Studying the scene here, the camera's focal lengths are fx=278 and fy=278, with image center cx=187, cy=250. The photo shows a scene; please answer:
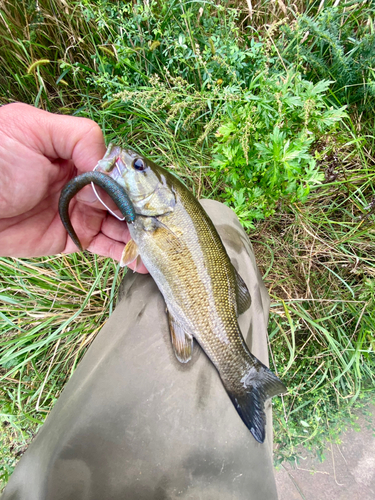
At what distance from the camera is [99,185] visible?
171 centimetres

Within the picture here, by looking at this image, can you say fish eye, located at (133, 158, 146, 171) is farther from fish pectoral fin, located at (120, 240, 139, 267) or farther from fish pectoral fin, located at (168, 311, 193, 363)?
fish pectoral fin, located at (168, 311, 193, 363)

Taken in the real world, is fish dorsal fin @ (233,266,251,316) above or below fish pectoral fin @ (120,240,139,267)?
above

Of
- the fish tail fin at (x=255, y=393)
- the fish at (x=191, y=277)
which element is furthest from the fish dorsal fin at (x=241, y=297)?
the fish tail fin at (x=255, y=393)

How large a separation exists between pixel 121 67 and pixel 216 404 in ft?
10.5

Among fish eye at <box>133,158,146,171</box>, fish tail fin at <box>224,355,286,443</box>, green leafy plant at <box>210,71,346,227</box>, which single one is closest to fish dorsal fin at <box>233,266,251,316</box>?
fish tail fin at <box>224,355,286,443</box>

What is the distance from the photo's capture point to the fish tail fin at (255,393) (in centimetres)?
182

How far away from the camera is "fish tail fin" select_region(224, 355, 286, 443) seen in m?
1.82

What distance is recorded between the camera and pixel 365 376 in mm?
2598

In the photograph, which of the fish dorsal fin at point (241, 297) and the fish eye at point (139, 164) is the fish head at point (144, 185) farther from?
the fish dorsal fin at point (241, 297)

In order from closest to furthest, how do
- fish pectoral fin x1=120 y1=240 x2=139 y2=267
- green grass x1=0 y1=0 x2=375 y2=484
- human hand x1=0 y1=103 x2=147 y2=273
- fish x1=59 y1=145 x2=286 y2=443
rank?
human hand x1=0 y1=103 x2=147 y2=273, fish x1=59 y1=145 x2=286 y2=443, fish pectoral fin x1=120 y1=240 x2=139 y2=267, green grass x1=0 y1=0 x2=375 y2=484

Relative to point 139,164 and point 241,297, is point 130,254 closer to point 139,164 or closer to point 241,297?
point 139,164

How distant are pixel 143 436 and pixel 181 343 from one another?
1.95ft

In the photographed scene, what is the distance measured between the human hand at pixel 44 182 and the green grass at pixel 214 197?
0.56 metres

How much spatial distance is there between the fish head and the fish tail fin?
1.25 metres
